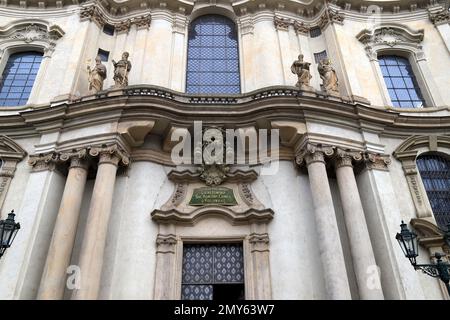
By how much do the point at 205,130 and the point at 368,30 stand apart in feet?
28.4

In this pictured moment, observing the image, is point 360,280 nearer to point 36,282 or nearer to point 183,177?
point 183,177

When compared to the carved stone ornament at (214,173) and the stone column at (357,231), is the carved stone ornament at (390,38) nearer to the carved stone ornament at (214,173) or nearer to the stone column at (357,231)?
the stone column at (357,231)

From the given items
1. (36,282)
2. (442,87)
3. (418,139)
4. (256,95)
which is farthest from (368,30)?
(36,282)

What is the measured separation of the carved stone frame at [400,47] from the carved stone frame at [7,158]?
41.3 ft

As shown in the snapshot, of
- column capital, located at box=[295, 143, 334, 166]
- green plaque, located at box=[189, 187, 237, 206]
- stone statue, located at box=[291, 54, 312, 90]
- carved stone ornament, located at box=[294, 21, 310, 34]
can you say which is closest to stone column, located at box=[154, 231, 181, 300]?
green plaque, located at box=[189, 187, 237, 206]

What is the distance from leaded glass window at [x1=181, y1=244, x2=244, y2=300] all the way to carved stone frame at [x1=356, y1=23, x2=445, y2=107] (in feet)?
28.1

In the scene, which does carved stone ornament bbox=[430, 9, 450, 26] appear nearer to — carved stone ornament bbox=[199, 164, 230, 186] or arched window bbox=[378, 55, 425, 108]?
arched window bbox=[378, 55, 425, 108]

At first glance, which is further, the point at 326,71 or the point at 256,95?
the point at 326,71

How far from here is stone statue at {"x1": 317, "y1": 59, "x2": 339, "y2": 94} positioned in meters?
12.9

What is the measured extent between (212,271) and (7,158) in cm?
722

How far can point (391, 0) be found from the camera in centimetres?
1702

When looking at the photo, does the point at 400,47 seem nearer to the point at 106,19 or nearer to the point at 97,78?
the point at 97,78

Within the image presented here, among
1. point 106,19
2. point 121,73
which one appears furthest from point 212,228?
point 106,19

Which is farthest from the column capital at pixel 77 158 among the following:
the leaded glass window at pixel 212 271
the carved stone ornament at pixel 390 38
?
the carved stone ornament at pixel 390 38
